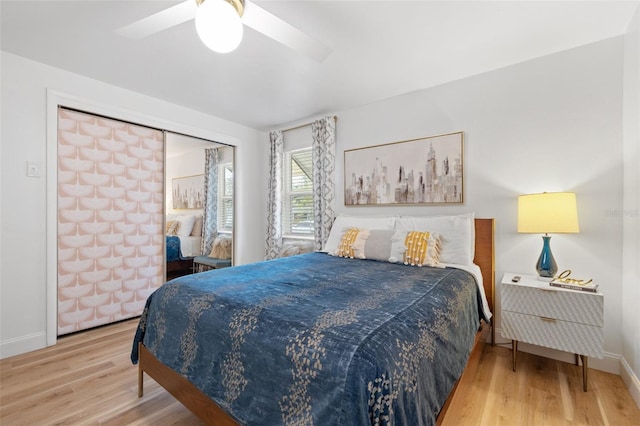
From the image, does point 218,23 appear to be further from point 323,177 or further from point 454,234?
point 323,177

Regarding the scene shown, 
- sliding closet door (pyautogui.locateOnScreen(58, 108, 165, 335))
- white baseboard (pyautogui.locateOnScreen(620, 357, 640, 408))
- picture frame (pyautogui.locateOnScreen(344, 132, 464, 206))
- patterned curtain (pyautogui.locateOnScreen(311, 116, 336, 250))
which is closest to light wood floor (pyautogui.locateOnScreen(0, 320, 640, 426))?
white baseboard (pyautogui.locateOnScreen(620, 357, 640, 408))

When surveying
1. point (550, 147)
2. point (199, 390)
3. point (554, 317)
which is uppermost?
point (550, 147)

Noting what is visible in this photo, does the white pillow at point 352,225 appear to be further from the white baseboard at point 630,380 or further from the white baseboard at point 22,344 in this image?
the white baseboard at point 22,344

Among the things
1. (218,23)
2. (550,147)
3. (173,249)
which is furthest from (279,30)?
(173,249)

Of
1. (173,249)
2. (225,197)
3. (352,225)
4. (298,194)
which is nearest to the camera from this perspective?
(352,225)

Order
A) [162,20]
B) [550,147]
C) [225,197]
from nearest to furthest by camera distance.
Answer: [162,20]
[550,147]
[225,197]

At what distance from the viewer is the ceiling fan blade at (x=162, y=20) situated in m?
1.39

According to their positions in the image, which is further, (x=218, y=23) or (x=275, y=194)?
(x=275, y=194)

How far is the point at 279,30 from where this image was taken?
1.54 meters

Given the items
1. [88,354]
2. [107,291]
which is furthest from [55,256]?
[88,354]

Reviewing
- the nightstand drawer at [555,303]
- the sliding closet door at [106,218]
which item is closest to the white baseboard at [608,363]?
the nightstand drawer at [555,303]

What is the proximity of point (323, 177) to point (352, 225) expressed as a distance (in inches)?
35.4

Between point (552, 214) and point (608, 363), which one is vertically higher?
point (552, 214)

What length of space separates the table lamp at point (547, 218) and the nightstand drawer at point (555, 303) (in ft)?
0.88
